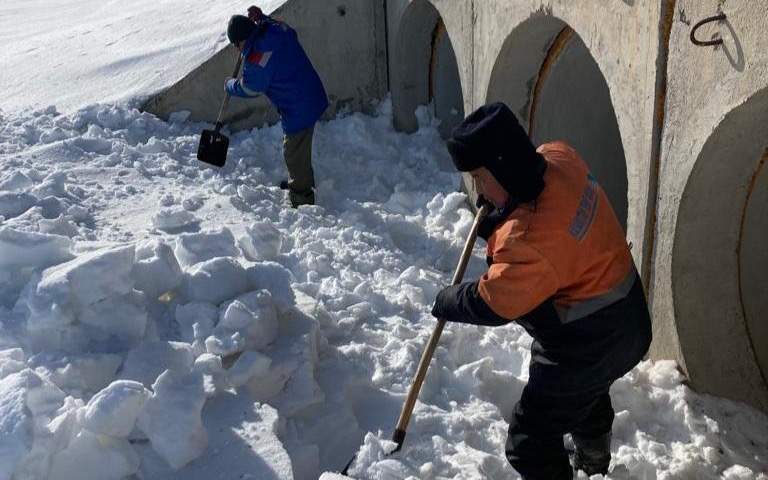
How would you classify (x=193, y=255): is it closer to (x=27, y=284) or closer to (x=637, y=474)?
(x=27, y=284)

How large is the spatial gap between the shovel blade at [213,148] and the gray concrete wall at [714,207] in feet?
13.3

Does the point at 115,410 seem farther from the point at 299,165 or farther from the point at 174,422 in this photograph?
the point at 299,165

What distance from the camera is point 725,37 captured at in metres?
3.52

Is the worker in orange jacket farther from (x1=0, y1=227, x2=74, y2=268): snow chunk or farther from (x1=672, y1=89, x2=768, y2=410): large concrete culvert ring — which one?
(x1=0, y1=227, x2=74, y2=268): snow chunk

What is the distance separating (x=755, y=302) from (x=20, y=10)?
11298 mm

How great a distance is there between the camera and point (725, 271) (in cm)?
423

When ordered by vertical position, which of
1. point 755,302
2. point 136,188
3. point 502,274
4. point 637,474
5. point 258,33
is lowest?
→ point 637,474

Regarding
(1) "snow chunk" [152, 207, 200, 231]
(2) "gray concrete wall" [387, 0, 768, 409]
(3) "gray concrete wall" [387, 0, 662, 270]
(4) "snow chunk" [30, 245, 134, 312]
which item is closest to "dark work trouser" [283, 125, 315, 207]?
(1) "snow chunk" [152, 207, 200, 231]

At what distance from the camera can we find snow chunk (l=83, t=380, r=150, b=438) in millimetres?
3338

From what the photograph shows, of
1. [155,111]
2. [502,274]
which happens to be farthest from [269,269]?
[155,111]

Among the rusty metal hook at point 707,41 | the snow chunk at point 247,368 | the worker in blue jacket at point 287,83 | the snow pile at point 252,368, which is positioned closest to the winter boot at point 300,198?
the worker in blue jacket at point 287,83

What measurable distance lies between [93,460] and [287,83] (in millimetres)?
4074

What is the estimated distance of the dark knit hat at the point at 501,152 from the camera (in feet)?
10.1

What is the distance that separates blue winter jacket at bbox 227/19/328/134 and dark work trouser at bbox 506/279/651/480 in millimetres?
3909
